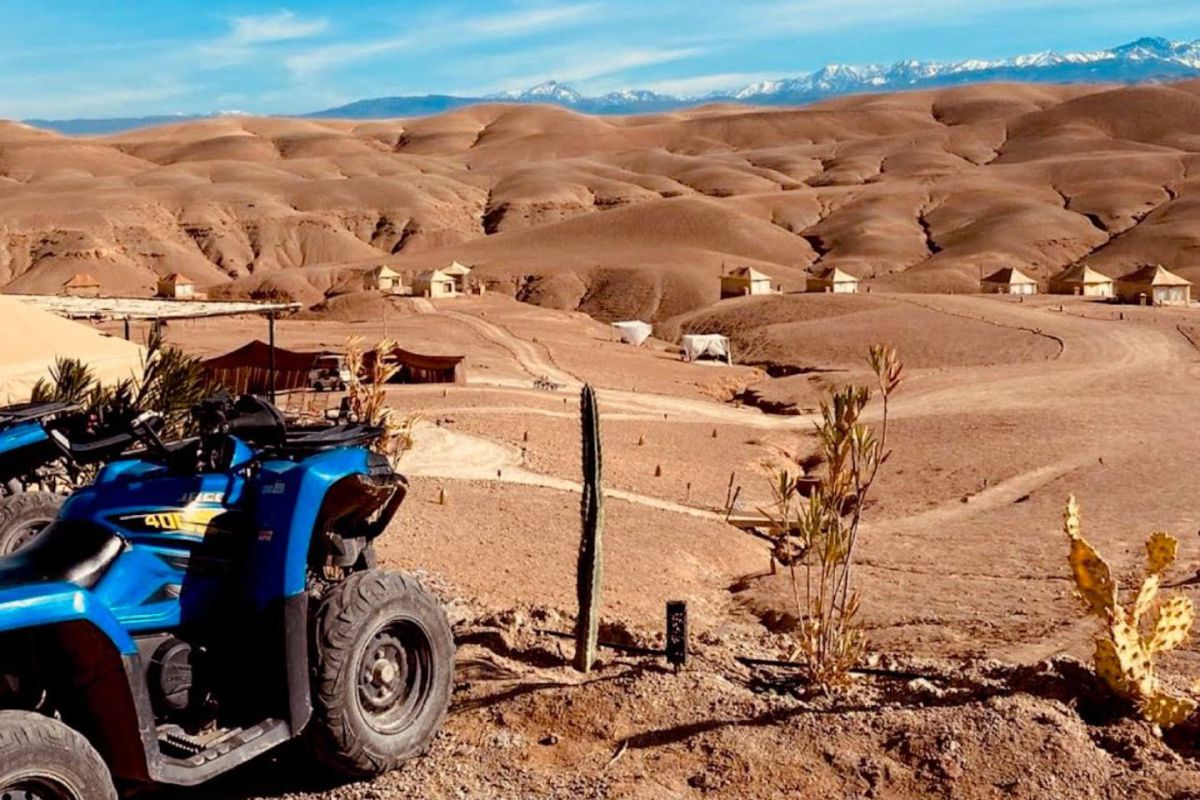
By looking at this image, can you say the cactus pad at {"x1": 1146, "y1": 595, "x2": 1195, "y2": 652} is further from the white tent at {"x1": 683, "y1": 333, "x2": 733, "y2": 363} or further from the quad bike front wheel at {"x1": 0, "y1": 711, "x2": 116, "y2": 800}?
the white tent at {"x1": 683, "y1": 333, "x2": 733, "y2": 363}

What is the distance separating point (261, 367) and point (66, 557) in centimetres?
3151

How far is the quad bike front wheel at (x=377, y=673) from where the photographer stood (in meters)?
6.00

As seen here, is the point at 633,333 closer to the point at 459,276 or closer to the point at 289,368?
the point at 459,276

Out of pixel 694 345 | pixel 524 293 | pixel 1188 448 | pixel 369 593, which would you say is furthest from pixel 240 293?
pixel 369 593

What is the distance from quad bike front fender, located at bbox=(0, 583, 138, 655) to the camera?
15.0ft

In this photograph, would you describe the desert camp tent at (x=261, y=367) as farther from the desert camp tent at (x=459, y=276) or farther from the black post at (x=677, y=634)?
the desert camp tent at (x=459, y=276)

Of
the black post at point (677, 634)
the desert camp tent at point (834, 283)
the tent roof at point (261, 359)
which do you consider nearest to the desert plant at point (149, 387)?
the black post at point (677, 634)

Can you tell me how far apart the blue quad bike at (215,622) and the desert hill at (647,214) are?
69.3 metres

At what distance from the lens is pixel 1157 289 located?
63469 mm

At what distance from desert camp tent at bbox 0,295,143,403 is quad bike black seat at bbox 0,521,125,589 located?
29.0 feet

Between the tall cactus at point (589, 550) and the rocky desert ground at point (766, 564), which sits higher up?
the tall cactus at point (589, 550)

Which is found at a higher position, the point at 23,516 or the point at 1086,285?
the point at 23,516

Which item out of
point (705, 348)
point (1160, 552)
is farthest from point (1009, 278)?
point (1160, 552)

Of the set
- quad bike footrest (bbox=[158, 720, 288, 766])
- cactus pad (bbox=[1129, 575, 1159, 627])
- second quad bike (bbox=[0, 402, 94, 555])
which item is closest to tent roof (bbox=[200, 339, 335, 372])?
second quad bike (bbox=[0, 402, 94, 555])
